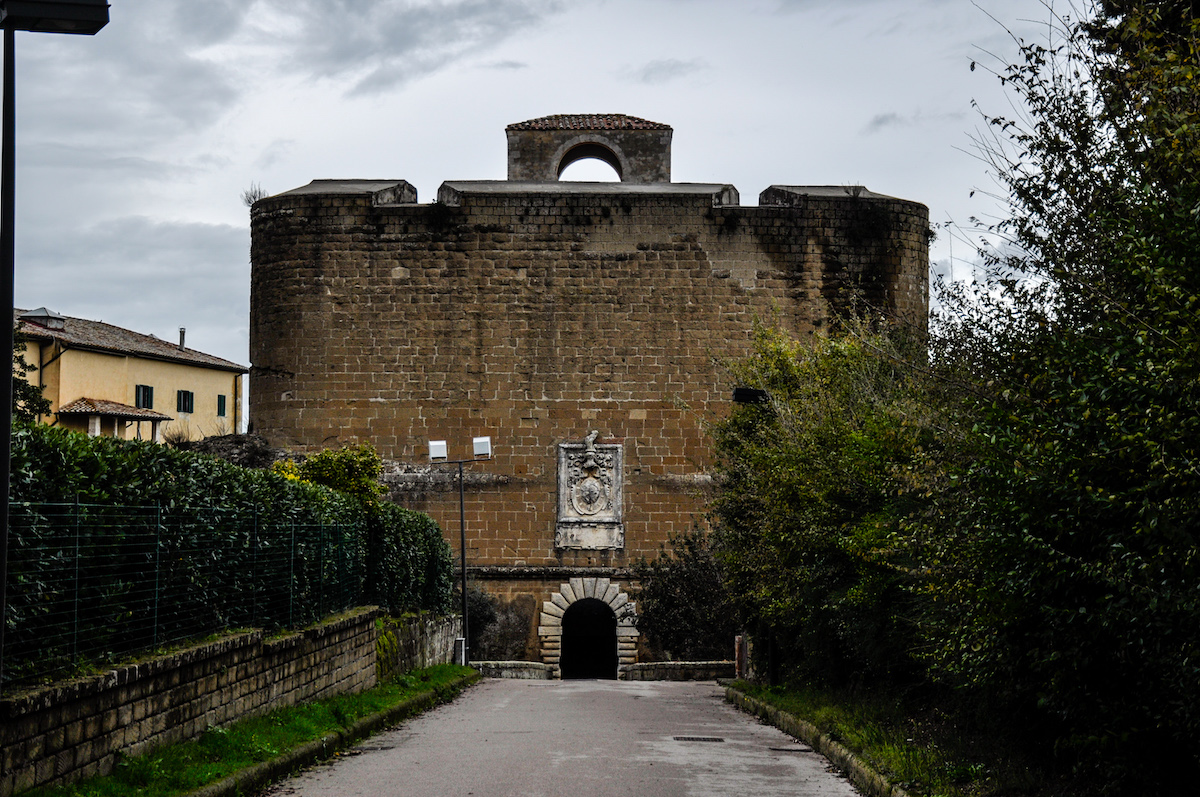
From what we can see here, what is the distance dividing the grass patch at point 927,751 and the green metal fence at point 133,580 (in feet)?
15.5

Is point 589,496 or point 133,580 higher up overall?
point 589,496

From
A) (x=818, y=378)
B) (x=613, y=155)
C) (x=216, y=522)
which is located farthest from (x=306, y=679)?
(x=613, y=155)

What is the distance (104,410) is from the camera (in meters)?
38.6

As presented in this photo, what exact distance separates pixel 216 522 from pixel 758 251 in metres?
20.9

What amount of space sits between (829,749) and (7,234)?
711 cm

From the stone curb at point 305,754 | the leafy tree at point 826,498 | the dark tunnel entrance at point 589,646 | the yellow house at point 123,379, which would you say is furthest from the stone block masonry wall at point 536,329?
the stone curb at point 305,754

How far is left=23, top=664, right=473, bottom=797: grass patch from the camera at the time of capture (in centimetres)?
662

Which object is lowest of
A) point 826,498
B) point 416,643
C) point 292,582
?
point 416,643

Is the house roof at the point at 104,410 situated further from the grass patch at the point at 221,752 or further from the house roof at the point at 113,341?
the grass patch at the point at 221,752

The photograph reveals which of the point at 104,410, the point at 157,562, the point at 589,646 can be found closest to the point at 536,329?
the point at 589,646

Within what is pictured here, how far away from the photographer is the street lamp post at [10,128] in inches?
217

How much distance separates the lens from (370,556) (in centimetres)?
1642

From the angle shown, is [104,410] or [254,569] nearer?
[254,569]

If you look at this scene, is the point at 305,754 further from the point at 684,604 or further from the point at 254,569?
the point at 684,604
